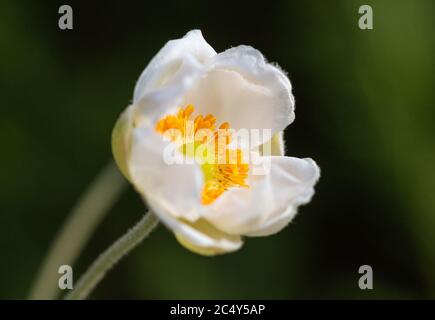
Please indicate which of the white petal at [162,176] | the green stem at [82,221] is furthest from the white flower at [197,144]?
the green stem at [82,221]

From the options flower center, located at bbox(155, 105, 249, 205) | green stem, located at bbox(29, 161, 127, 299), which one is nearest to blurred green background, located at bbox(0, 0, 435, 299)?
green stem, located at bbox(29, 161, 127, 299)

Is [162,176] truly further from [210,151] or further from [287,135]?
[287,135]

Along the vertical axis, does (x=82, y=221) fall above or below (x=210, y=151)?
below

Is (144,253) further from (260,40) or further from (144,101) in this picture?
(144,101)

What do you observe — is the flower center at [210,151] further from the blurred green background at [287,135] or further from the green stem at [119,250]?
the blurred green background at [287,135]

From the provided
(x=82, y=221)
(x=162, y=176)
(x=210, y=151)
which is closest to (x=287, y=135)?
(x=82, y=221)

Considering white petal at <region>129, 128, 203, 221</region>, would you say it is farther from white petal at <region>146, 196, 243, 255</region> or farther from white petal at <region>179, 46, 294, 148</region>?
white petal at <region>179, 46, 294, 148</region>
